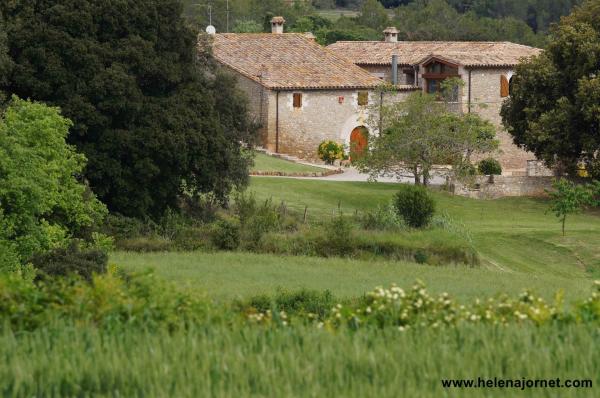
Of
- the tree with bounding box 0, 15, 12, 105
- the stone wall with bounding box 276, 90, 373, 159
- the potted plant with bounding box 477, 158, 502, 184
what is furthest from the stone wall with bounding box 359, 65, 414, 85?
the tree with bounding box 0, 15, 12, 105

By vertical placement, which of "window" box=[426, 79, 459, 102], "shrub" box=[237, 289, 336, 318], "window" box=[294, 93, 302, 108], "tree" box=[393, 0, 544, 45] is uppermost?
"tree" box=[393, 0, 544, 45]

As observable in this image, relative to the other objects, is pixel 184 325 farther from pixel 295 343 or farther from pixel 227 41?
pixel 227 41

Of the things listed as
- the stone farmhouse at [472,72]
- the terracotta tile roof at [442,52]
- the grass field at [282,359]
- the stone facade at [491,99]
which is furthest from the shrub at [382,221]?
the terracotta tile roof at [442,52]

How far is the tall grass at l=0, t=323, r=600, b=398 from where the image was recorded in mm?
11508

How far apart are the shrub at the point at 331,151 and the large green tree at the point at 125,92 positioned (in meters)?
20.9

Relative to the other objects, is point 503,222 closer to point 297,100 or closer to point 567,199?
point 567,199

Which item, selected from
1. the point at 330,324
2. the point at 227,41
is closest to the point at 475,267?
the point at 330,324

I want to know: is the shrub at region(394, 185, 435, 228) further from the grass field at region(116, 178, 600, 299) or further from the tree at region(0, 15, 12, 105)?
the tree at region(0, 15, 12, 105)

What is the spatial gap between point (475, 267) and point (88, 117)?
10696mm

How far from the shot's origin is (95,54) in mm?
34781

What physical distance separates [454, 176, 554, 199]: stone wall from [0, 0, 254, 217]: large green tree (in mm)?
14611

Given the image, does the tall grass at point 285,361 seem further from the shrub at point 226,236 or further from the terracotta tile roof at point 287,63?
the terracotta tile roof at point 287,63

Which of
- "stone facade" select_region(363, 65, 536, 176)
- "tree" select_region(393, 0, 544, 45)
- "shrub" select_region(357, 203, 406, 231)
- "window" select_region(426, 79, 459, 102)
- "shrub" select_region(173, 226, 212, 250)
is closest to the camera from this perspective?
"shrub" select_region(173, 226, 212, 250)

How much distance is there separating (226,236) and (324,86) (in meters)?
26.3
